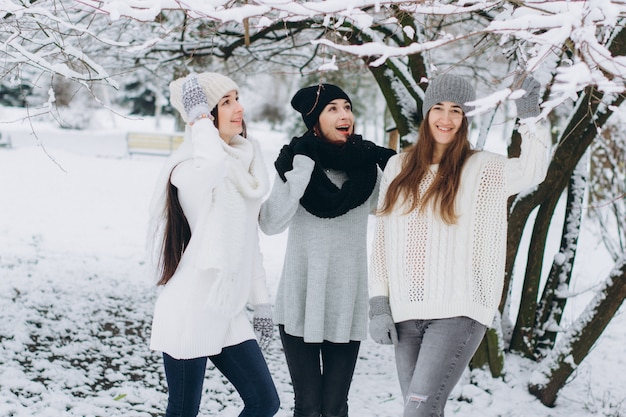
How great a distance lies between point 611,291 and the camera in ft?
13.4

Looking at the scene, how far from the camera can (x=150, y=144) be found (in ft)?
74.8

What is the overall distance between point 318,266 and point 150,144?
20699mm

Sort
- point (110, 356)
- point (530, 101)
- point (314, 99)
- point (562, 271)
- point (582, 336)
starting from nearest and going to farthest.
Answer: point (530, 101) → point (314, 99) → point (582, 336) → point (562, 271) → point (110, 356)

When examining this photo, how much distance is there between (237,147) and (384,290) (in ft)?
2.93

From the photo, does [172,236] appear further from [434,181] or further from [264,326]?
[434,181]

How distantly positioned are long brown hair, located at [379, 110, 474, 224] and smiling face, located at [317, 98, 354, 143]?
408 millimetres

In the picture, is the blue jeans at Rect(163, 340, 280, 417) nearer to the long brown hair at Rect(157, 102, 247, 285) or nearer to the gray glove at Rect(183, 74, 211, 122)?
the long brown hair at Rect(157, 102, 247, 285)

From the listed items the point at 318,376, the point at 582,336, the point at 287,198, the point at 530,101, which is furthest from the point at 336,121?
the point at 582,336

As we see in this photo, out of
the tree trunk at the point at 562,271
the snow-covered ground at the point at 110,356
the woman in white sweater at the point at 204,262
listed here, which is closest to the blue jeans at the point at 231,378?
the woman in white sweater at the point at 204,262

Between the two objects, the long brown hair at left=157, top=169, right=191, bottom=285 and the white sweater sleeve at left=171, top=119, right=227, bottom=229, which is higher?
the white sweater sleeve at left=171, top=119, right=227, bottom=229

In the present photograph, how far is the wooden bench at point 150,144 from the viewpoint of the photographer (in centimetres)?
2244

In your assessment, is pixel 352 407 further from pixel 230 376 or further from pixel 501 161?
pixel 501 161

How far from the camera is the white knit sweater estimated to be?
2609 millimetres

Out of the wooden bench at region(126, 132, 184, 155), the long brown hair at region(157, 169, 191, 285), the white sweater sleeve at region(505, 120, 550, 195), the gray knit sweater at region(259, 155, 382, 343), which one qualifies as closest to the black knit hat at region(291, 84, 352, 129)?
the gray knit sweater at region(259, 155, 382, 343)
